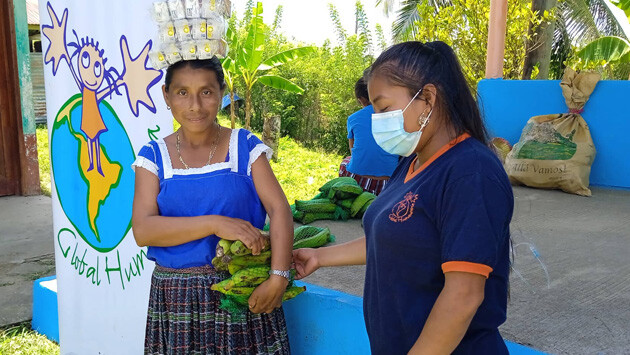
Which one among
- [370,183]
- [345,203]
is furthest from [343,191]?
[370,183]

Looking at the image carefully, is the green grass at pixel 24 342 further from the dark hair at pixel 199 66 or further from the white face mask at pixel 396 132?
the white face mask at pixel 396 132

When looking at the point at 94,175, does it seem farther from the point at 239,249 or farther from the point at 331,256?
the point at 331,256

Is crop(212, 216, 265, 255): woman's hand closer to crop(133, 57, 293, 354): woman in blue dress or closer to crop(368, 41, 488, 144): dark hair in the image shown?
crop(133, 57, 293, 354): woman in blue dress

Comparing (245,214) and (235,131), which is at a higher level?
(235,131)

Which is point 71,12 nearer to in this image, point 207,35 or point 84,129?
point 84,129

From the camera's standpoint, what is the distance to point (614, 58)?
50.7 ft

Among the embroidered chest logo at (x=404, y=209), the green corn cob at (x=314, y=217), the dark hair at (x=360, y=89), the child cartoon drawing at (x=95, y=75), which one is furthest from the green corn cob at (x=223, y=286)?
the dark hair at (x=360, y=89)

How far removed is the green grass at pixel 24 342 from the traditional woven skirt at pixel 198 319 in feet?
6.59

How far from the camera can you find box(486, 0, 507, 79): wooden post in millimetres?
7078

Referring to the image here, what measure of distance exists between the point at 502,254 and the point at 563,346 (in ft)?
4.01

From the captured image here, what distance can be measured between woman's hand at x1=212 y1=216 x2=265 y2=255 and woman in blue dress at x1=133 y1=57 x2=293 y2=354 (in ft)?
0.04

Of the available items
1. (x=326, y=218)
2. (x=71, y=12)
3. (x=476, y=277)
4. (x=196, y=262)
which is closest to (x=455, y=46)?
(x=326, y=218)

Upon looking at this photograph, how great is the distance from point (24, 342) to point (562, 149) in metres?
4.71

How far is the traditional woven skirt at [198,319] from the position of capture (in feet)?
7.00
